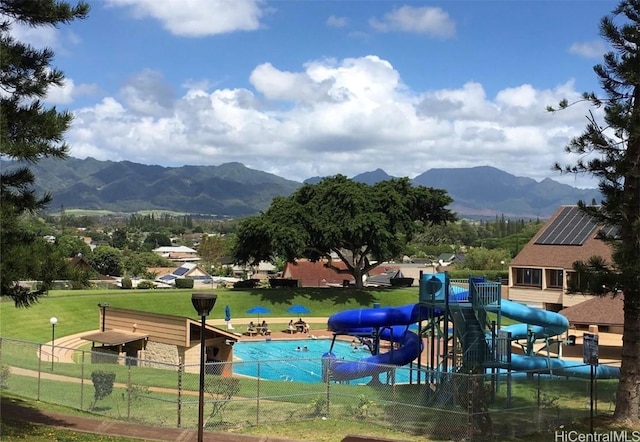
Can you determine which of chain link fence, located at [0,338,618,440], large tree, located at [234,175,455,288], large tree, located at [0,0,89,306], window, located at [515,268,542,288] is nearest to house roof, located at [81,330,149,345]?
chain link fence, located at [0,338,618,440]

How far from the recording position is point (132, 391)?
58.1ft

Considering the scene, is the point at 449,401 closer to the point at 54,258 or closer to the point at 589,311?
the point at 54,258

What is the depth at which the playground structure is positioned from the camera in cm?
2162

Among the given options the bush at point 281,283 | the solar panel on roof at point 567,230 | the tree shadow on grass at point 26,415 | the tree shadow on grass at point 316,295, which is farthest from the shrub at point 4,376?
the solar panel on roof at point 567,230

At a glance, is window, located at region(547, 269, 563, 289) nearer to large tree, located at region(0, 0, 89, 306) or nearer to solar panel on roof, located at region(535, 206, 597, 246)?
solar panel on roof, located at region(535, 206, 597, 246)

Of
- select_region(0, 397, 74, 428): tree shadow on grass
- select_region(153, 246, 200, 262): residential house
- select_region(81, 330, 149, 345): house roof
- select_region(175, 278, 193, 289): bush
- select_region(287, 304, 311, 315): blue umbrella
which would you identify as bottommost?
select_region(287, 304, 311, 315): blue umbrella

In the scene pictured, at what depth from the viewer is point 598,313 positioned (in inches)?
1398

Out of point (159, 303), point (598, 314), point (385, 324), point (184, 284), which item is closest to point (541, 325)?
point (385, 324)

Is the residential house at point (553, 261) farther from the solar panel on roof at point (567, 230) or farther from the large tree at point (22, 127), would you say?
the large tree at point (22, 127)

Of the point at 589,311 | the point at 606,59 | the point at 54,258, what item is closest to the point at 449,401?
the point at 606,59

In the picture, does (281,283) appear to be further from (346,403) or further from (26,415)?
(26,415)

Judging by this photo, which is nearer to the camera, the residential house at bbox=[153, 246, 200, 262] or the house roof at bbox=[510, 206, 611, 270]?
the house roof at bbox=[510, 206, 611, 270]

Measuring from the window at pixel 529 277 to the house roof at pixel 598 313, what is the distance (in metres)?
13.2

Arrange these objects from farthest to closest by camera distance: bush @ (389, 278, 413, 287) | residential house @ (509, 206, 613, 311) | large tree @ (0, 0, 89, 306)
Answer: bush @ (389, 278, 413, 287) → residential house @ (509, 206, 613, 311) → large tree @ (0, 0, 89, 306)
